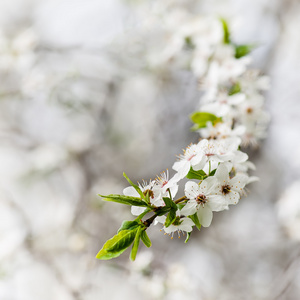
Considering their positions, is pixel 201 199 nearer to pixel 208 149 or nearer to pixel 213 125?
pixel 208 149

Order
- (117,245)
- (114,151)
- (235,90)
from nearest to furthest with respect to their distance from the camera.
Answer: (117,245), (235,90), (114,151)

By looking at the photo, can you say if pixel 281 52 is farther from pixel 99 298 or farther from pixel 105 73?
pixel 99 298

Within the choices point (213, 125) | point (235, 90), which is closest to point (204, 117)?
point (213, 125)

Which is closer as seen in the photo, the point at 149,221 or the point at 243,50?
the point at 149,221

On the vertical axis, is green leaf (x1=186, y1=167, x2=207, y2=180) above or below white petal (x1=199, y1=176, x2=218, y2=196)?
above

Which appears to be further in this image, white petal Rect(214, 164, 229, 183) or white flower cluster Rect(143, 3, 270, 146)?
white flower cluster Rect(143, 3, 270, 146)

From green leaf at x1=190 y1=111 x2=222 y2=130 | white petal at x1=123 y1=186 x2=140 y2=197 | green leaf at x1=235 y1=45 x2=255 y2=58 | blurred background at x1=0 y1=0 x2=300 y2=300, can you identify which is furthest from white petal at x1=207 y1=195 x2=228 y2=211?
blurred background at x1=0 y1=0 x2=300 y2=300

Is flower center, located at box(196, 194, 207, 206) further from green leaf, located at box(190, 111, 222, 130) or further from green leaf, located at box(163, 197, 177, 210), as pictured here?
green leaf, located at box(190, 111, 222, 130)

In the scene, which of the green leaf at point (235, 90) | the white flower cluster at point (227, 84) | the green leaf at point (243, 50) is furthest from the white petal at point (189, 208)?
the green leaf at point (243, 50)

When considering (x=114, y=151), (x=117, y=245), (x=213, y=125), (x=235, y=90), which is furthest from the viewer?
(x=114, y=151)

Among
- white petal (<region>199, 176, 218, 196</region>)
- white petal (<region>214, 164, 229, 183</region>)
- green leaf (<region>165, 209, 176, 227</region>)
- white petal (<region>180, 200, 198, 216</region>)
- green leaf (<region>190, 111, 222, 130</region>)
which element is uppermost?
green leaf (<region>190, 111, 222, 130</region>)
